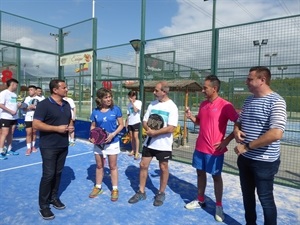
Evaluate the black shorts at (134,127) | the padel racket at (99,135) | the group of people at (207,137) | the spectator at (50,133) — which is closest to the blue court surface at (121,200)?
the group of people at (207,137)

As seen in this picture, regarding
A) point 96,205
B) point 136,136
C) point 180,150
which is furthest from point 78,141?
point 96,205

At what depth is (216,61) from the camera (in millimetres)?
5828

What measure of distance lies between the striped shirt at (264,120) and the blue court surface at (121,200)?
1321 mm

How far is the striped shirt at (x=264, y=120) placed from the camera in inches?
99.7

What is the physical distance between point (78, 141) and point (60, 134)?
5686 millimetres

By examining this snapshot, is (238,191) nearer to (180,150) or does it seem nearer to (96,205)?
(96,205)

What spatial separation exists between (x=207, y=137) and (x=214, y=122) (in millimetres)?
238

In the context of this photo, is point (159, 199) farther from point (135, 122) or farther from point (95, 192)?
point (135, 122)

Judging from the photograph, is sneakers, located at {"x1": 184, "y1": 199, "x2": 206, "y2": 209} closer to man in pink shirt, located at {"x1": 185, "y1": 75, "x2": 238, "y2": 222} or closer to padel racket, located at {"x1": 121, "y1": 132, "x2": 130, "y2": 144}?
man in pink shirt, located at {"x1": 185, "y1": 75, "x2": 238, "y2": 222}

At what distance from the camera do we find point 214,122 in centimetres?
343

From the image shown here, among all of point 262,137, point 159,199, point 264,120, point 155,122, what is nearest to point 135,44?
point 155,122

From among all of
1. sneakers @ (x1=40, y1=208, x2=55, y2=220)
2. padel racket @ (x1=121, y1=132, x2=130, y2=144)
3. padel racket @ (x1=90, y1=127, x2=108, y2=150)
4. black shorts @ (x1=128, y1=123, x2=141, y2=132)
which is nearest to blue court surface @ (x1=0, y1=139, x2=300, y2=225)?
sneakers @ (x1=40, y1=208, x2=55, y2=220)

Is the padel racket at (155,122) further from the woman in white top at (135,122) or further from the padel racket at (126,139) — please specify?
the padel racket at (126,139)

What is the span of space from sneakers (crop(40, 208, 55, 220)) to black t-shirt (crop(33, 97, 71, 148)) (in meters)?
0.88
